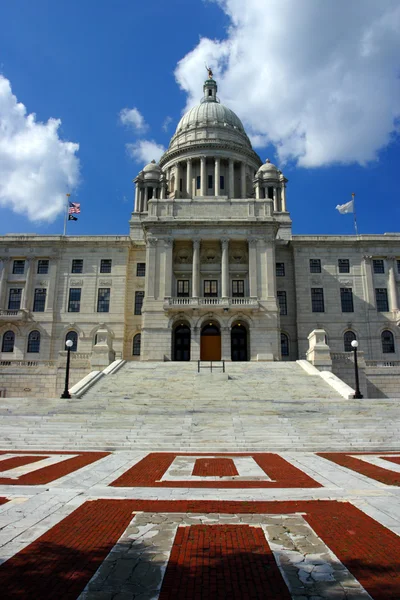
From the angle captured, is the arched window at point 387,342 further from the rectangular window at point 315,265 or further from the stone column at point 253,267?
the stone column at point 253,267

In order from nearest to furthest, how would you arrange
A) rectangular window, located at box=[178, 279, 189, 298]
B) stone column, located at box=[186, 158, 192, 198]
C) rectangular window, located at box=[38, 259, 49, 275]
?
rectangular window, located at box=[178, 279, 189, 298] < rectangular window, located at box=[38, 259, 49, 275] < stone column, located at box=[186, 158, 192, 198]

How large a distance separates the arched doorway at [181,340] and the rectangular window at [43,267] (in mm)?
16671

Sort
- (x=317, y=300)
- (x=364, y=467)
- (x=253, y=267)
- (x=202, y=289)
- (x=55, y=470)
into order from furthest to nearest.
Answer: (x=317, y=300), (x=202, y=289), (x=253, y=267), (x=364, y=467), (x=55, y=470)

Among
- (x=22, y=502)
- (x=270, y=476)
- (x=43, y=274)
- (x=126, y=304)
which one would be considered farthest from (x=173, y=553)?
(x=43, y=274)

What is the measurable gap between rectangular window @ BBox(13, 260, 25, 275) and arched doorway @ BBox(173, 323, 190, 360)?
1906 centimetres

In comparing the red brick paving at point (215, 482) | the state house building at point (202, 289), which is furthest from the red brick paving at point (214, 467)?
the state house building at point (202, 289)

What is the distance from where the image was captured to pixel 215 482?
29.4ft

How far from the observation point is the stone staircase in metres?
15.3

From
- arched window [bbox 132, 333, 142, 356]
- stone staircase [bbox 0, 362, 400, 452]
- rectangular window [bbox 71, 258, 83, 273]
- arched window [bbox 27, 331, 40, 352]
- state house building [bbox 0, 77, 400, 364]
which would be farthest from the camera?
rectangular window [bbox 71, 258, 83, 273]

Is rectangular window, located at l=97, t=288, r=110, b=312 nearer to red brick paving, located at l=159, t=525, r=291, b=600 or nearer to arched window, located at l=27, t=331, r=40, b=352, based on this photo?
arched window, located at l=27, t=331, r=40, b=352

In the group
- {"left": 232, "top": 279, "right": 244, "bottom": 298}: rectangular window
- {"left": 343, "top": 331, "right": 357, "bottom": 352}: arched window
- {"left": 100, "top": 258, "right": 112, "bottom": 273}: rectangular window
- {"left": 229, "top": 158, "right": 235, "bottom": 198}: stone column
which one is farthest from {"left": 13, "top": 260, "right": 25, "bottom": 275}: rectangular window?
{"left": 343, "top": 331, "right": 357, "bottom": 352}: arched window

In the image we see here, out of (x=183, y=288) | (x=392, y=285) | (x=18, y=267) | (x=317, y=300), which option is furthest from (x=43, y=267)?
(x=392, y=285)

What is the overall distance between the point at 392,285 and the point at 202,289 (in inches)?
804

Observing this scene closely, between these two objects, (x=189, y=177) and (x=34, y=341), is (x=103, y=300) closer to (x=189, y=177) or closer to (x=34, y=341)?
(x=34, y=341)
